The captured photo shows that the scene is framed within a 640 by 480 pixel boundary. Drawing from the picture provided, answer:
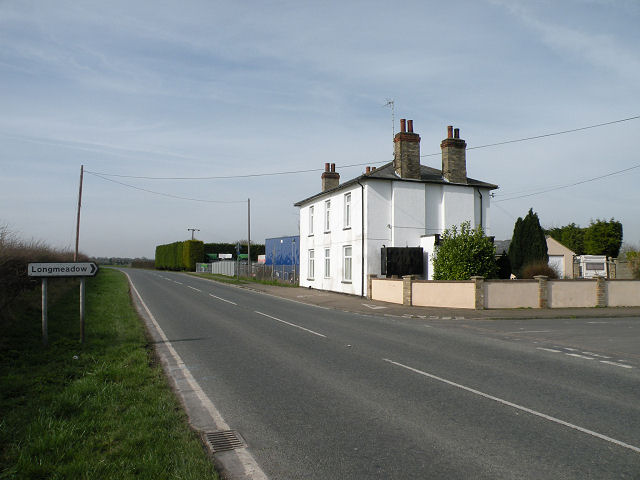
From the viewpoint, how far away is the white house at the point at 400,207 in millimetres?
26359

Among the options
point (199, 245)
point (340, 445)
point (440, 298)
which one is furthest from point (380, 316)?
point (199, 245)

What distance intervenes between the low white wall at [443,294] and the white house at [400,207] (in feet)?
15.1

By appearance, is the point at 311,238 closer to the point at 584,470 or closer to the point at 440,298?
the point at 440,298

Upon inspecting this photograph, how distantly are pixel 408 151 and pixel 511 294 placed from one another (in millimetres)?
10041

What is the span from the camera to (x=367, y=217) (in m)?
26.2

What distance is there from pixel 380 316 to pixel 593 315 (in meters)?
8.82

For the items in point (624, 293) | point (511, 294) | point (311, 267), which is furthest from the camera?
point (311, 267)

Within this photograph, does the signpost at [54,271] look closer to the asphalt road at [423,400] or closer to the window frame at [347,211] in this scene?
the asphalt road at [423,400]

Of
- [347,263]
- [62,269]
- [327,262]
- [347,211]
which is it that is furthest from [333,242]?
[62,269]

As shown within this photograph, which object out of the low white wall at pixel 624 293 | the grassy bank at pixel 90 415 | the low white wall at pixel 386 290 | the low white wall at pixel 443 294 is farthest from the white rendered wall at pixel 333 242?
the grassy bank at pixel 90 415

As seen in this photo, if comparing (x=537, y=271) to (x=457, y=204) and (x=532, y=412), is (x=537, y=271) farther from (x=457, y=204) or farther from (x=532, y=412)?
(x=532, y=412)

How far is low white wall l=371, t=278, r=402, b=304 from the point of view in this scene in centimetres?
2273

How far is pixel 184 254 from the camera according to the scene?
75.6 meters

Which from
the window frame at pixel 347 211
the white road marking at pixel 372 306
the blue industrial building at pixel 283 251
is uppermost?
the window frame at pixel 347 211
